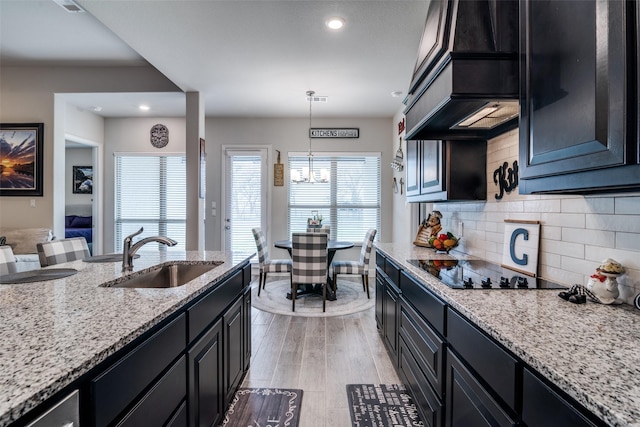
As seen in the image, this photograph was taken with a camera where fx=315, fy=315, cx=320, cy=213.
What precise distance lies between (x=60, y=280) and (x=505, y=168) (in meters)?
2.59

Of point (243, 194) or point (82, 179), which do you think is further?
point (82, 179)

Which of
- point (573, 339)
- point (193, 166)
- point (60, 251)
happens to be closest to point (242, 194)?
point (193, 166)

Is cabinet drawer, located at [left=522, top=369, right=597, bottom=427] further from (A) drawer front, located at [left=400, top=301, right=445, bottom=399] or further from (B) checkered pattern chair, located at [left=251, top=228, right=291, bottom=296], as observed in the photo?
(B) checkered pattern chair, located at [left=251, top=228, right=291, bottom=296]

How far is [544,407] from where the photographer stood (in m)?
0.77

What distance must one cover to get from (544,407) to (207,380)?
4.42 feet

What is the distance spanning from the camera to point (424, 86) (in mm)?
1735

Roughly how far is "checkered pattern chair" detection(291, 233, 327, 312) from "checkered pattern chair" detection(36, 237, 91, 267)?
1.95 metres

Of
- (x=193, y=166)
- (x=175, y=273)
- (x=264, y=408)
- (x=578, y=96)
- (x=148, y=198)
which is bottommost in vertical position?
(x=264, y=408)

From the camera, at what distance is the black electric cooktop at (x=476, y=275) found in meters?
1.48

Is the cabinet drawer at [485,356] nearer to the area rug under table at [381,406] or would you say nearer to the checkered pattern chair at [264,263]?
the area rug under table at [381,406]

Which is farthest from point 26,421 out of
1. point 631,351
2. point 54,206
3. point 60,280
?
point 54,206

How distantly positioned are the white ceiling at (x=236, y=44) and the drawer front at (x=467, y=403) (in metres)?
2.57

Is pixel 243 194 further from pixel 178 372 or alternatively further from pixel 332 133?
pixel 178 372

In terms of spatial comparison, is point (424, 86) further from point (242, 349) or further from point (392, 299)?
point (242, 349)
